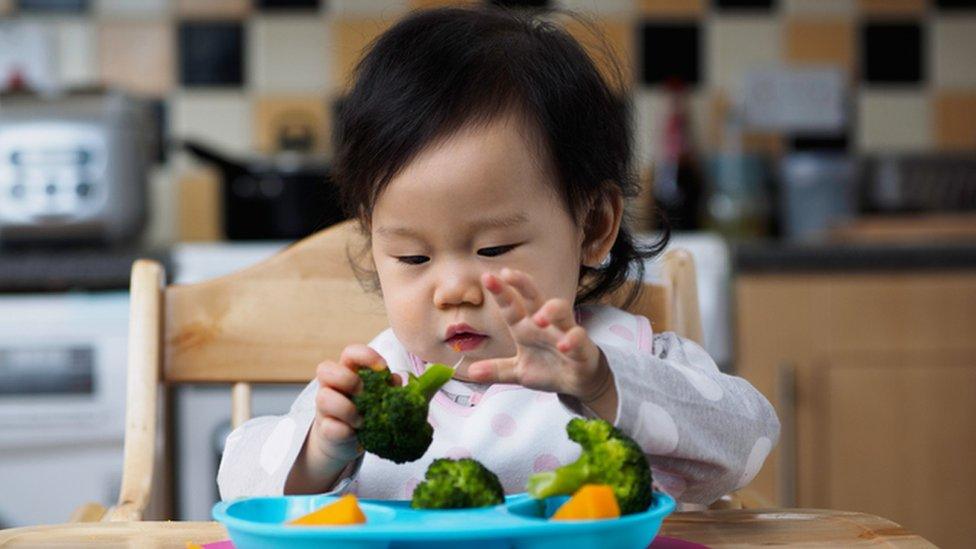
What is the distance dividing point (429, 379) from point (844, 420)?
167cm

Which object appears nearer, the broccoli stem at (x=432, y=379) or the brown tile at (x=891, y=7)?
the broccoli stem at (x=432, y=379)

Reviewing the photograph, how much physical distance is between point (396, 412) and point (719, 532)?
21 centimetres

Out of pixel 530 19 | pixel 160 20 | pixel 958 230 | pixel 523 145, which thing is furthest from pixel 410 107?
pixel 160 20

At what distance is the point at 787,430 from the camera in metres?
2.29

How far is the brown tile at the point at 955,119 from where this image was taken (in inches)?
113

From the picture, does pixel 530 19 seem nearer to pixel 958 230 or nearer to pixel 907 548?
pixel 907 548

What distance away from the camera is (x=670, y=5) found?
2869 mm

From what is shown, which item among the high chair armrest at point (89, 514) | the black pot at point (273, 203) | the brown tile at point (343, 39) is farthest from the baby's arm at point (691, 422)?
the brown tile at point (343, 39)

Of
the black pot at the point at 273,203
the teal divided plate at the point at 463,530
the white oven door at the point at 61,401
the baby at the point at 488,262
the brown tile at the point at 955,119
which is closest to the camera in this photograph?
the teal divided plate at the point at 463,530

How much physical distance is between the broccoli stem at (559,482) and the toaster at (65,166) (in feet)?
5.97

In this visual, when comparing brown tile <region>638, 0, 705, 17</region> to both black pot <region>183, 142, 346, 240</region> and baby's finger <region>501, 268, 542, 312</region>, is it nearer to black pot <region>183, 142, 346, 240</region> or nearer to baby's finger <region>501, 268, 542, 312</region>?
black pot <region>183, 142, 346, 240</region>

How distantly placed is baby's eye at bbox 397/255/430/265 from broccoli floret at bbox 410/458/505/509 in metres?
0.29

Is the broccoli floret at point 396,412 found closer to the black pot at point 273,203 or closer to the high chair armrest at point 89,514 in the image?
the high chair armrest at point 89,514

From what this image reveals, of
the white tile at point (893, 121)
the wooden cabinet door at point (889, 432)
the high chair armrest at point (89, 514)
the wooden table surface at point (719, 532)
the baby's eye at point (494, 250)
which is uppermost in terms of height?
the white tile at point (893, 121)
